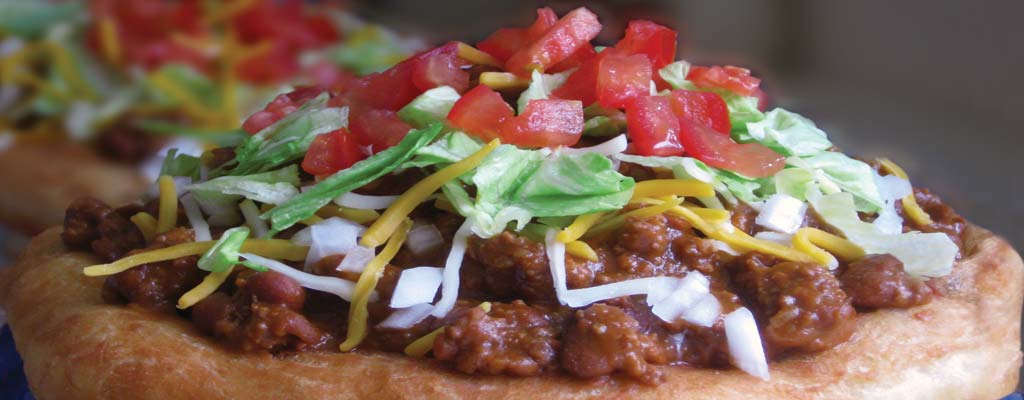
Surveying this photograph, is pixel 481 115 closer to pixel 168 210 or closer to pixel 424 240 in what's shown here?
pixel 424 240

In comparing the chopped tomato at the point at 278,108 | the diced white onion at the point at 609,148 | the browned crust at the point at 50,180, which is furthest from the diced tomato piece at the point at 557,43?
the browned crust at the point at 50,180

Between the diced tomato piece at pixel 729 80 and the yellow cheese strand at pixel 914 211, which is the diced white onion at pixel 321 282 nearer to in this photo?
the diced tomato piece at pixel 729 80

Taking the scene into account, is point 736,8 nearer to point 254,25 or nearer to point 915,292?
point 254,25

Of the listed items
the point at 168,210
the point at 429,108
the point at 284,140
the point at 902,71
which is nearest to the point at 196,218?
the point at 168,210

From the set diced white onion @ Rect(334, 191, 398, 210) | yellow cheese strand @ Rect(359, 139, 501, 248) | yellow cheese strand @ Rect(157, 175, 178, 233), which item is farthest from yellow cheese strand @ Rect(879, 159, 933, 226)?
yellow cheese strand @ Rect(157, 175, 178, 233)

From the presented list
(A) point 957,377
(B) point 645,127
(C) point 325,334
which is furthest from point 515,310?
(A) point 957,377

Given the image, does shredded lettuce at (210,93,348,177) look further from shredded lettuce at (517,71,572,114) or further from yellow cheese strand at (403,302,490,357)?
yellow cheese strand at (403,302,490,357)

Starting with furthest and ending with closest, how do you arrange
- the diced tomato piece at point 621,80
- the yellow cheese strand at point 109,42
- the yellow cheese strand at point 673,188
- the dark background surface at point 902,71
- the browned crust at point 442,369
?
the dark background surface at point 902,71
the yellow cheese strand at point 109,42
the diced tomato piece at point 621,80
the yellow cheese strand at point 673,188
the browned crust at point 442,369
